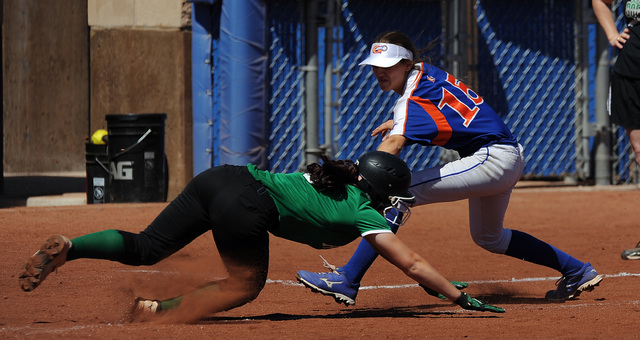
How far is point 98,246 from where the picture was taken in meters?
4.68

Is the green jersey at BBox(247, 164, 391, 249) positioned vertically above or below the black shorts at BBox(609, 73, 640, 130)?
below

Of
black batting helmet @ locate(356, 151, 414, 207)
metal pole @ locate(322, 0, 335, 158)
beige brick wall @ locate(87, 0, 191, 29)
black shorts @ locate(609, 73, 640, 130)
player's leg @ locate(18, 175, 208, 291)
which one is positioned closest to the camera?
player's leg @ locate(18, 175, 208, 291)

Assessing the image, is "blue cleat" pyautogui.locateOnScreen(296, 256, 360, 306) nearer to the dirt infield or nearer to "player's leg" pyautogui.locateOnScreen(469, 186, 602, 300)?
the dirt infield

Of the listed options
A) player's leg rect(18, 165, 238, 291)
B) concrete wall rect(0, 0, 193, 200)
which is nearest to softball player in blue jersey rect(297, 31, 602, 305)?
player's leg rect(18, 165, 238, 291)

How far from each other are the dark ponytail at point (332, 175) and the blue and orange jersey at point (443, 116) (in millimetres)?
583

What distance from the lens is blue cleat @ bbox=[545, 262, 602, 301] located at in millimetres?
5828

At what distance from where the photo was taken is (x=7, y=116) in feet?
47.8

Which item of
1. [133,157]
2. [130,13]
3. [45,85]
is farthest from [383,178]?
[45,85]

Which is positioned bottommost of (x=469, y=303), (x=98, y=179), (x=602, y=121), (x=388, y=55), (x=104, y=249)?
(x=98, y=179)

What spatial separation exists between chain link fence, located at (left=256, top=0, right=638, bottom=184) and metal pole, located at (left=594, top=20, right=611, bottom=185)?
21 cm

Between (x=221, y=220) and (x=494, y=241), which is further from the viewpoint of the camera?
(x=494, y=241)

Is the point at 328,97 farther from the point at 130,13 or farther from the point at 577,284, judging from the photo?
the point at 577,284

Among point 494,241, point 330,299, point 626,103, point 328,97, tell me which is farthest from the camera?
point 328,97

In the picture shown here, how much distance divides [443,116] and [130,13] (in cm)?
673
